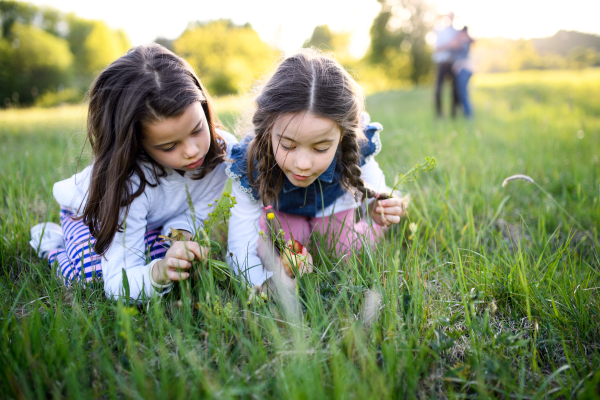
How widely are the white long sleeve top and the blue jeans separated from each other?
560 cm

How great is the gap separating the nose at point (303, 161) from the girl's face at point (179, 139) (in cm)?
51

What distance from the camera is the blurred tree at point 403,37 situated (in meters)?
25.5

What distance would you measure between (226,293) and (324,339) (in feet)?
1.66

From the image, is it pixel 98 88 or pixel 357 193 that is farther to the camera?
pixel 357 193

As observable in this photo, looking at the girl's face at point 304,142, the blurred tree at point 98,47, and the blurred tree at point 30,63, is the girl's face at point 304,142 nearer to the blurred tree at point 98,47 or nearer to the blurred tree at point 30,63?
the blurred tree at point 30,63

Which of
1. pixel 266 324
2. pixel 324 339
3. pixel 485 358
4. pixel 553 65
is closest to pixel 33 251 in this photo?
pixel 266 324

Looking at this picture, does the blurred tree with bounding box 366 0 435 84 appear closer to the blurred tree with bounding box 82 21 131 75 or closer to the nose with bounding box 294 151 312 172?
the blurred tree with bounding box 82 21 131 75

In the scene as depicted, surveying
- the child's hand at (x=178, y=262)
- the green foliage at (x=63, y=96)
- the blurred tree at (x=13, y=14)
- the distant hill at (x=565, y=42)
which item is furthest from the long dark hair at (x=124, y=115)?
the distant hill at (x=565, y=42)

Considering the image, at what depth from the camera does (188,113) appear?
64.7 inches

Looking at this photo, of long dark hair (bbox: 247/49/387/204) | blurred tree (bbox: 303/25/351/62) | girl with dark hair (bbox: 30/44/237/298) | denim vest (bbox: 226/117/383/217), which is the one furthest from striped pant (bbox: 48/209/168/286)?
blurred tree (bbox: 303/25/351/62)

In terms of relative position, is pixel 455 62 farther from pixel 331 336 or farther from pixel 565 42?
pixel 565 42

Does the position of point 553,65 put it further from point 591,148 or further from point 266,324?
point 266,324

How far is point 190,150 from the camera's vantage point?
167 cm

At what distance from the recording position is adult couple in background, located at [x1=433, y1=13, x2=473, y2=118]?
634 centimetres
